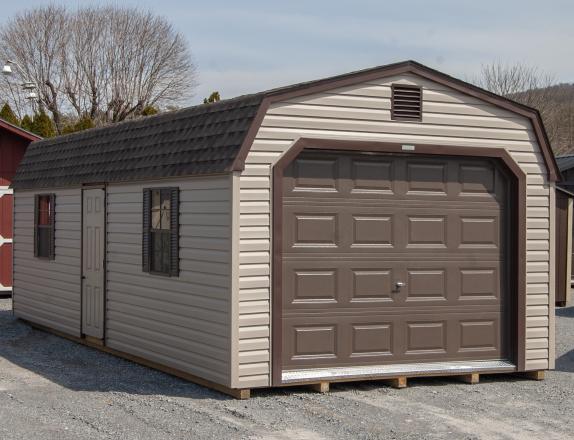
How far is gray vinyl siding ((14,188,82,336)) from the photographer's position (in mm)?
13156

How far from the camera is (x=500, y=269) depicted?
34.2ft

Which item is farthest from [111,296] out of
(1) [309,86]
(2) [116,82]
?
(2) [116,82]

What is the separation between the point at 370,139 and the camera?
9.76 meters

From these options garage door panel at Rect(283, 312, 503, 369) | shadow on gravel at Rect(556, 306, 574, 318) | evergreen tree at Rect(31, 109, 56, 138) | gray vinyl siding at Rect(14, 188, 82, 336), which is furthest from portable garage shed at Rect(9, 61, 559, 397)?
evergreen tree at Rect(31, 109, 56, 138)

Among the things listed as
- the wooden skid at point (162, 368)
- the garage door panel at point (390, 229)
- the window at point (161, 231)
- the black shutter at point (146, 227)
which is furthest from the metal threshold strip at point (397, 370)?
the black shutter at point (146, 227)

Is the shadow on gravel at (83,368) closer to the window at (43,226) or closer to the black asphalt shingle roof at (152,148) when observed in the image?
the window at (43,226)

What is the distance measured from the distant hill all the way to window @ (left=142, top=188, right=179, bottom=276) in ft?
108

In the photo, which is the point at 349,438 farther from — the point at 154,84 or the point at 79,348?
the point at 154,84

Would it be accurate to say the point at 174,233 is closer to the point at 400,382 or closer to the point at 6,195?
the point at 400,382

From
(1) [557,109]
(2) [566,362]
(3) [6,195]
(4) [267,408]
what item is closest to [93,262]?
(4) [267,408]

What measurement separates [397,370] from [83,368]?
3680 millimetres

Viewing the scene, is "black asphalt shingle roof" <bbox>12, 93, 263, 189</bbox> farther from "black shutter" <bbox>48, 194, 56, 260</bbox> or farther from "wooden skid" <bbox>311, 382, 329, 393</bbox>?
"wooden skid" <bbox>311, 382, 329, 393</bbox>

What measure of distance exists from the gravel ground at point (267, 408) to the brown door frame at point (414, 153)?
512 millimetres

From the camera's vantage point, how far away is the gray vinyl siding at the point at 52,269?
1316 cm
